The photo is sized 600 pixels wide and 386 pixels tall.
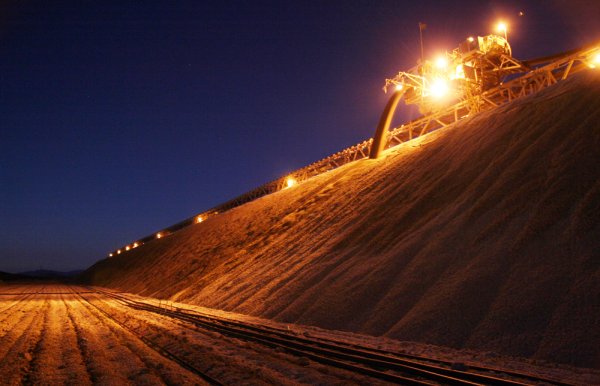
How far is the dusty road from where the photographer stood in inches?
375

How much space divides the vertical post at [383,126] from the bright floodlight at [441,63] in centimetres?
339

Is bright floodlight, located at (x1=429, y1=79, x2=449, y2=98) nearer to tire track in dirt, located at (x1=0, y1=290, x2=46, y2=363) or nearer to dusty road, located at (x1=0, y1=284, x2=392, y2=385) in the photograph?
dusty road, located at (x1=0, y1=284, x2=392, y2=385)

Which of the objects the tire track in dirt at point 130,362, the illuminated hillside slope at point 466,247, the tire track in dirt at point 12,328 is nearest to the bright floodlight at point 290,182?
the illuminated hillside slope at point 466,247

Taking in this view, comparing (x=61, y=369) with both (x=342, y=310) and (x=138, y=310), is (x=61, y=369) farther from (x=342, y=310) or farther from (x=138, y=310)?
(x=138, y=310)

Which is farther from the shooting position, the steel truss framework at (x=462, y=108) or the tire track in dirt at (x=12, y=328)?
the steel truss framework at (x=462, y=108)

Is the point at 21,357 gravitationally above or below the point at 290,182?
below

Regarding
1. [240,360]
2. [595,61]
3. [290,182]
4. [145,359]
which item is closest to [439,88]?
Answer: [595,61]

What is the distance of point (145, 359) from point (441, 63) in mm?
29670

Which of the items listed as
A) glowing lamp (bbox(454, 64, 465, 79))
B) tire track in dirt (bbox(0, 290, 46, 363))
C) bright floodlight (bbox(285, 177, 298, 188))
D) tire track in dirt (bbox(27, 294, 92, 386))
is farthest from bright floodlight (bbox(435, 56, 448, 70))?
tire track in dirt (bbox(0, 290, 46, 363))

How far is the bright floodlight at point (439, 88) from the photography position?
32.9 meters

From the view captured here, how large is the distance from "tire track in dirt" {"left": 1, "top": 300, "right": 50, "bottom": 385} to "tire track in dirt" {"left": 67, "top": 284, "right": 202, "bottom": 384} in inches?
57.9

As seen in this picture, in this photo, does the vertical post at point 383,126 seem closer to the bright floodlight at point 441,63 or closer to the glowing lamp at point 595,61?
the bright floodlight at point 441,63

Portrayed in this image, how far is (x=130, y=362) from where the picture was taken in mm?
11539

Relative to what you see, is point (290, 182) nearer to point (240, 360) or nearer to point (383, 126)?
point (383, 126)
